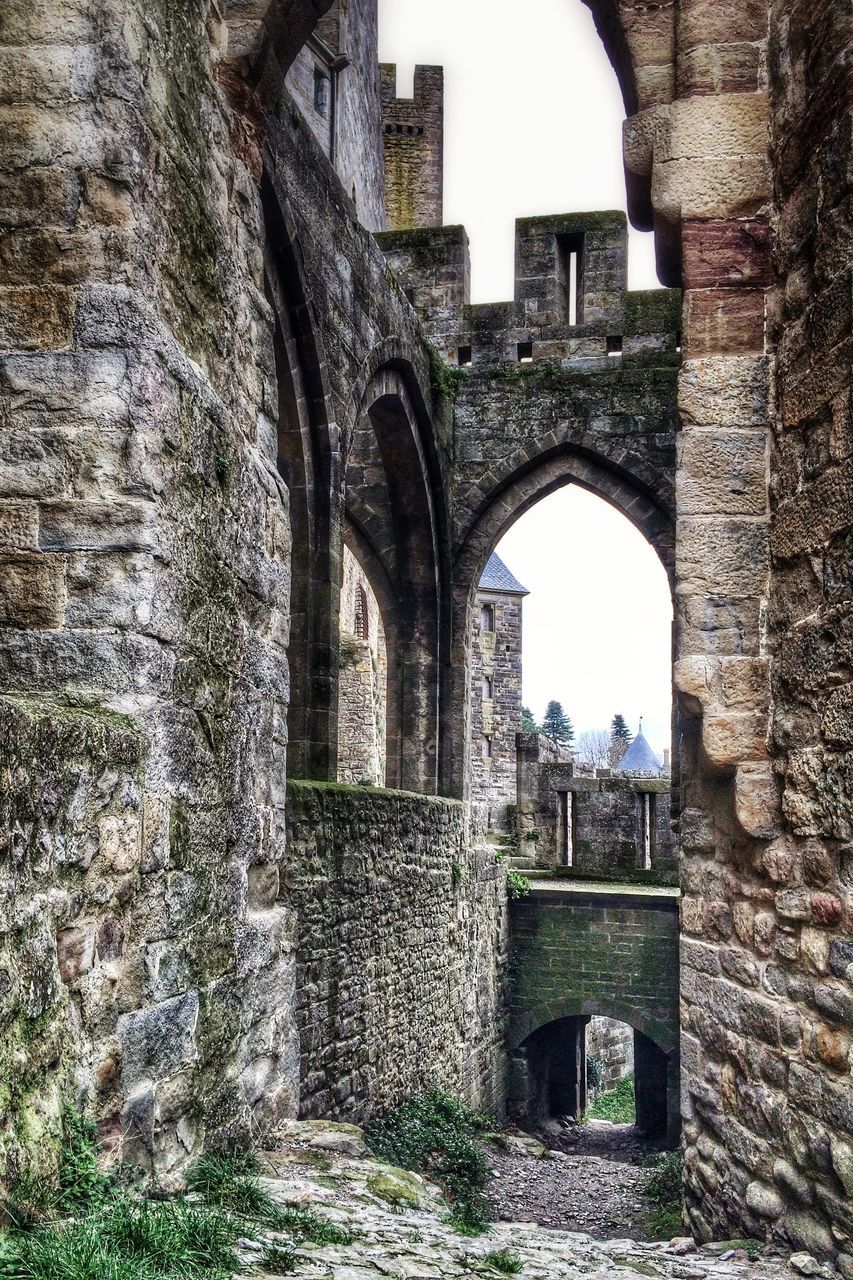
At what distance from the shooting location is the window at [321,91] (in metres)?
16.8

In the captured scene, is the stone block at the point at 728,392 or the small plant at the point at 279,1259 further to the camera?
the stone block at the point at 728,392

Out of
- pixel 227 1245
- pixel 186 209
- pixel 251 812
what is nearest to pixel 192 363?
pixel 186 209

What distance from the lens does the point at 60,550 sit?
2.55 meters

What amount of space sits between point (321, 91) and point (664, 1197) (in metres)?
14.5

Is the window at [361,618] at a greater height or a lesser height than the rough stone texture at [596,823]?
greater

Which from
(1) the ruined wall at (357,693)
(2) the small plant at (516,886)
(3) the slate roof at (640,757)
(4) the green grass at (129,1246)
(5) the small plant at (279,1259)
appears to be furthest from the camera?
(3) the slate roof at (640,757)

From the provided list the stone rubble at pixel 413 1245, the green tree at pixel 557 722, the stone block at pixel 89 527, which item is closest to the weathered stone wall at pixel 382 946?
the stone rubble at pixel 413 1245

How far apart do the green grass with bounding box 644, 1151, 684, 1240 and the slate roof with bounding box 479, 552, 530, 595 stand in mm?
15495

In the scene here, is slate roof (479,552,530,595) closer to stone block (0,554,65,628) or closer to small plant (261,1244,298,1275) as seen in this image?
stone block (0,554,65,628)

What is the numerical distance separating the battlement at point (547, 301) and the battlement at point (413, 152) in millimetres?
15267

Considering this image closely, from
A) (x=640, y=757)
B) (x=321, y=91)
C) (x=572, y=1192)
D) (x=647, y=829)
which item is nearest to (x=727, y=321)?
(x=572, y=1192)

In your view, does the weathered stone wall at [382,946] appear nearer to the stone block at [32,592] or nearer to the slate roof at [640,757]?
the stone block at [32,592]

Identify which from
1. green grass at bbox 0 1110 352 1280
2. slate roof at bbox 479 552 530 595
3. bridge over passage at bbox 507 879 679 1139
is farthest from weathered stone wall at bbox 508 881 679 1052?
slate roof at bbox 479 552 530 595

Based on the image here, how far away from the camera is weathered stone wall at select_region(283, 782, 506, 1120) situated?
19.3 ft
